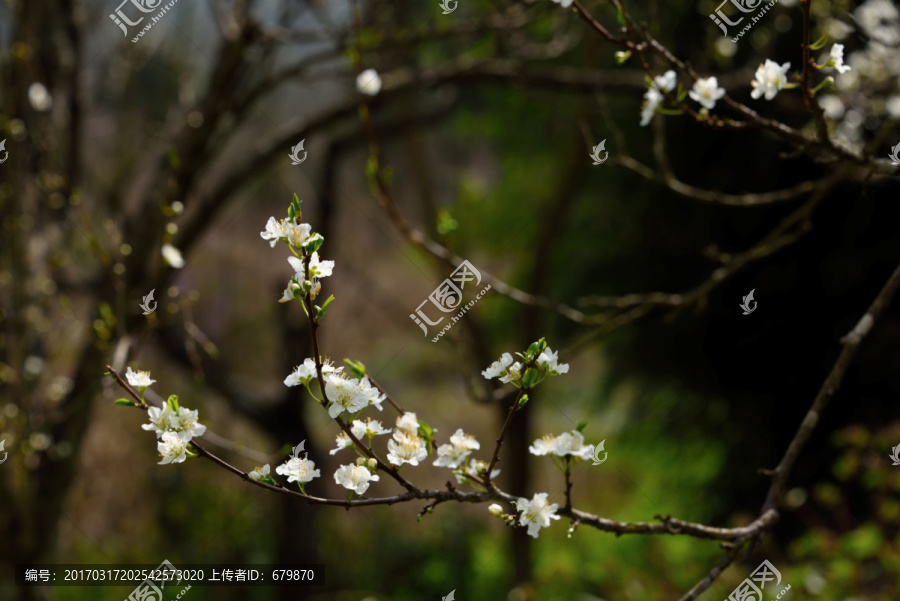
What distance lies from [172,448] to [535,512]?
1.43 feet

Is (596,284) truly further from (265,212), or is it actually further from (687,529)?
(265,212)

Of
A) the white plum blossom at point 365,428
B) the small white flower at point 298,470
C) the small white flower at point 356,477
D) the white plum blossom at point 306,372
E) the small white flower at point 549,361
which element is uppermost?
the white plum blossom at point 306,372

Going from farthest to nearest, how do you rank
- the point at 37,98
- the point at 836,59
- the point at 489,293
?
1. the point at 489,293
2. the point at 37,98
3. the point at 836,59

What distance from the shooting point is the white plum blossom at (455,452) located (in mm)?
923

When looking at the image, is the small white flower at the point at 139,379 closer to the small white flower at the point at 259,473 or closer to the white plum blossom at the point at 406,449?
the small white flower at the point at 259,473

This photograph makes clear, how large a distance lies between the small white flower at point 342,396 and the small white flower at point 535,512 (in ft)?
0.74

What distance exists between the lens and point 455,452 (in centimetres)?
93

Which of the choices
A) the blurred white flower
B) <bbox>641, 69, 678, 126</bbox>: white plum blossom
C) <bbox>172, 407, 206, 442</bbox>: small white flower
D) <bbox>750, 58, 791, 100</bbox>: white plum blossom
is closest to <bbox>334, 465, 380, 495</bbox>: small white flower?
<bbox>172, 407, 206, 442</bbox>: small white flower

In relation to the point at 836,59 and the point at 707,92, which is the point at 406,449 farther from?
the point at 836,59

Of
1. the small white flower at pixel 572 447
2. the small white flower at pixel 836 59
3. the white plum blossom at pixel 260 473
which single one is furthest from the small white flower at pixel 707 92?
the white plum blossom at pixel 260 473

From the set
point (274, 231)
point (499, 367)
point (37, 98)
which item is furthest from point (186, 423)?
point (37, 98)

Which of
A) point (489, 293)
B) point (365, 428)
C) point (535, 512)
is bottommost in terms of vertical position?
point (535, 512)

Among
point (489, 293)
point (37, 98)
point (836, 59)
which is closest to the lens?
point (836, 59)

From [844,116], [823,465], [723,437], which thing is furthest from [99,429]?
[844,116]
